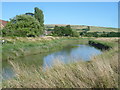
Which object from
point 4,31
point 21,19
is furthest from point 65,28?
point 4,31

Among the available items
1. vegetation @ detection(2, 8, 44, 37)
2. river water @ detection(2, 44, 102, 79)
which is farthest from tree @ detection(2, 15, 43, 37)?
river water @ detection(2, 44, 102, 79)

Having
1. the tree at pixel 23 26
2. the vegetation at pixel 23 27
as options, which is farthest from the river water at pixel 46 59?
the tree at pixel 23 26

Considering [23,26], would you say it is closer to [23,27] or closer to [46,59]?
[23,27]

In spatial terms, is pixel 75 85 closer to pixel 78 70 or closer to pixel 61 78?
pixel 61 78

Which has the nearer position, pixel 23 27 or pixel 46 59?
pixel 46 59

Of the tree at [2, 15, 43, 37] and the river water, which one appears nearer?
the river water

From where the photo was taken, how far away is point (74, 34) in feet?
187

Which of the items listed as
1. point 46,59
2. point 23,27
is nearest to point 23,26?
point 23,27

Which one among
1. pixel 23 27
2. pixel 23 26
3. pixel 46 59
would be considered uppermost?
pixel 23 26

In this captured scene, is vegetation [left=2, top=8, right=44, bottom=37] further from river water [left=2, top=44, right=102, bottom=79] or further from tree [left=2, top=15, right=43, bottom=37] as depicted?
river water [left=2, top=44, right=102, bottom=79]

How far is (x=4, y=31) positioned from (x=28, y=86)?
22.5 metres

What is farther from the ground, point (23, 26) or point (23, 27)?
point (23, 26)

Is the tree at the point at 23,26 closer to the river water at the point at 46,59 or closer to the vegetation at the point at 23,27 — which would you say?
the vegetation at the point at 23,27

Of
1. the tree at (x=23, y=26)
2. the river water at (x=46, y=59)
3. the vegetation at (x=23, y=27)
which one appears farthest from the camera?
the tree at (x=23, y=26)
